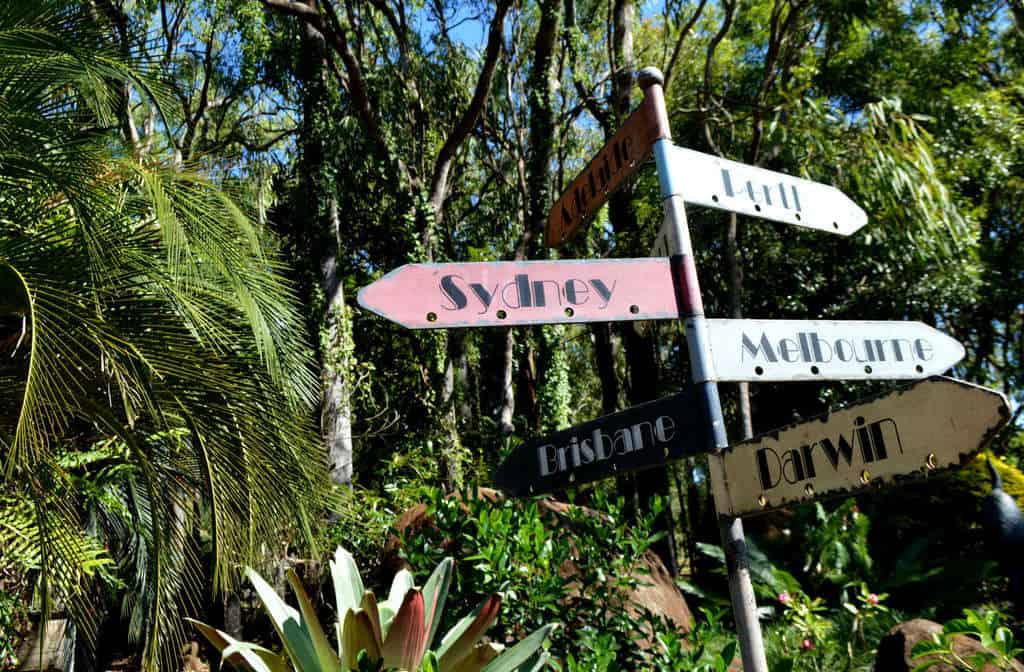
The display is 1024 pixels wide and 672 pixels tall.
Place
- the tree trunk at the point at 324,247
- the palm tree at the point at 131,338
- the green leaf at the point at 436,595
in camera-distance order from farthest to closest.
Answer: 1. the tree trunk at the point at 324,247
2. the palm tree at the point at 131,338
3. the green leaf at the point at 436,595

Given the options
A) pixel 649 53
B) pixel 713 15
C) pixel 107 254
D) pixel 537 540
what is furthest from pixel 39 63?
pixel 713 15

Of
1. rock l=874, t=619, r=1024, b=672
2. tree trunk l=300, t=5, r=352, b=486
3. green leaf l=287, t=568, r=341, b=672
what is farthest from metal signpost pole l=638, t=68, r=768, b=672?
tree trunk l=300, t=5, r=352, b=486

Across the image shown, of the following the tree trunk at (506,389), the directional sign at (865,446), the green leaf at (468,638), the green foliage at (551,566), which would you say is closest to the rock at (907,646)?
the green foliage at (551,566)

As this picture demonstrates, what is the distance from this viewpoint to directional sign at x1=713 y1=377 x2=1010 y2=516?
164 centimetres

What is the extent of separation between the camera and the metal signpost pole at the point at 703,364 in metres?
2.01

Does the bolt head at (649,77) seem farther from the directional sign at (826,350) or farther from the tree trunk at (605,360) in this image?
the tree trunk at (605,360)

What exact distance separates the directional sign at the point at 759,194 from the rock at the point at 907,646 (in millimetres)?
2585

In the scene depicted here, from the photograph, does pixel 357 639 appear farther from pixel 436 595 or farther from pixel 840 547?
pixel 840 547

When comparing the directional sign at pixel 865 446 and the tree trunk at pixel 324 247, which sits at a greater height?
the tree trunk at pixel 324 247

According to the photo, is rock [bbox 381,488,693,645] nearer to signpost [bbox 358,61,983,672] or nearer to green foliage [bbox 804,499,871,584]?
green foliage [bbox 804,499,871,584]

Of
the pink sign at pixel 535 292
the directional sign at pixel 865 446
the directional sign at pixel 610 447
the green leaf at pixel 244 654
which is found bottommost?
the green leaf at pixel 244 654

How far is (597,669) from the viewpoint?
2992 millimetres

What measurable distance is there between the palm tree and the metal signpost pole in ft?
9.14

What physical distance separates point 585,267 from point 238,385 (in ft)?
9.19
